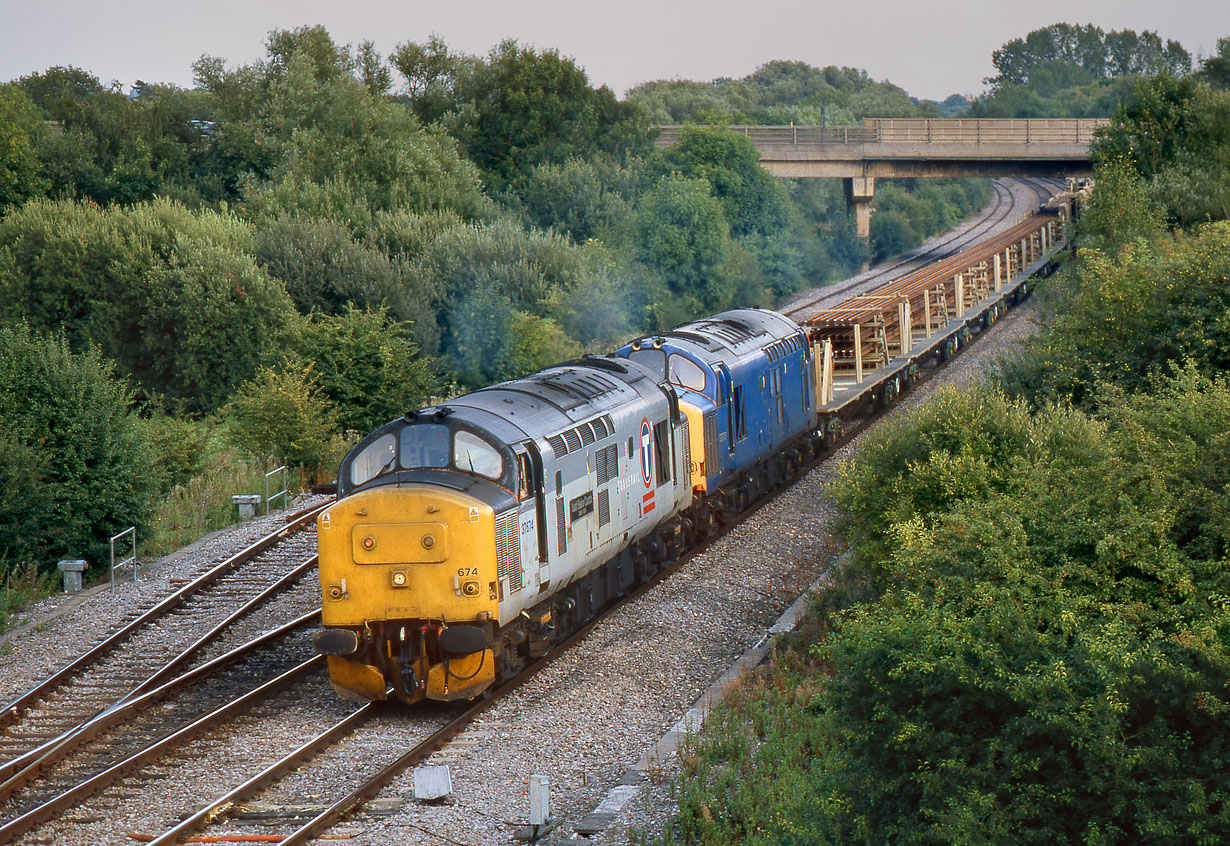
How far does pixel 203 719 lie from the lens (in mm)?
13648

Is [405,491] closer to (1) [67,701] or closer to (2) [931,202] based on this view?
(1) [67,701]

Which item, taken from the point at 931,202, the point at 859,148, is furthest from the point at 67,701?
the point at 931,202

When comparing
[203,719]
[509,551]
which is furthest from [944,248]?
[203,719]

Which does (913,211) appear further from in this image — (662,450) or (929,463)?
(929,463)

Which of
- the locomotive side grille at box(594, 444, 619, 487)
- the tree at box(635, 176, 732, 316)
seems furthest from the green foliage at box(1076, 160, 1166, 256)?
the locomotive side grille at box(594, 444, 619, 487)

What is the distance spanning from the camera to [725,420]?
2200cm

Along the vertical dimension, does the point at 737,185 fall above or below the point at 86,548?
above

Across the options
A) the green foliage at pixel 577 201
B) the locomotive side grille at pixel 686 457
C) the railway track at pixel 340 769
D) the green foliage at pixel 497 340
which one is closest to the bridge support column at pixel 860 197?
the green foliage at pixel 577 201

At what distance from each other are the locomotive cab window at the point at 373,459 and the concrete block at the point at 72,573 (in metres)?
8.68

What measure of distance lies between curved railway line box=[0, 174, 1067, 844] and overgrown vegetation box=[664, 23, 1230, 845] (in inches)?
128

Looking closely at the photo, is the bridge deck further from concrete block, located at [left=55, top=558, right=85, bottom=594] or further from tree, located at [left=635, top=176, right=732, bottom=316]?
concrete block, located at [left=55, top=558, right=85, bottom=594]

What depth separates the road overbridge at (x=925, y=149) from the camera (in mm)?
65500

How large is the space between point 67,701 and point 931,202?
84802mm

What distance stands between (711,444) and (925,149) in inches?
1990
